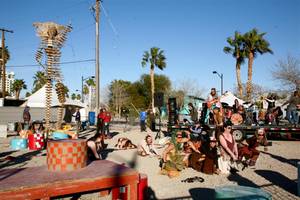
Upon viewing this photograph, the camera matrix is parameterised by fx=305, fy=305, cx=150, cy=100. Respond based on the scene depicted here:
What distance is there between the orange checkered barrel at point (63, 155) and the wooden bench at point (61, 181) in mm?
125

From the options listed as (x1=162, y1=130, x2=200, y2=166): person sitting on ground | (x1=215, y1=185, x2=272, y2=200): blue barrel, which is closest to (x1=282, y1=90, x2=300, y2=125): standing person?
(x1=162, y1=130, x2=200, y2=166): person sitting on ground

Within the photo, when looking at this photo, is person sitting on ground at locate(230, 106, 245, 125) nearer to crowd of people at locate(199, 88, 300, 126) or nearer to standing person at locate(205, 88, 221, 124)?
crowd of people at locate(199, 88, 300, 126)

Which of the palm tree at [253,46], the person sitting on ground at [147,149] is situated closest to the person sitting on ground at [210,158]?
Answer: the person sitting on ground at [147,149]

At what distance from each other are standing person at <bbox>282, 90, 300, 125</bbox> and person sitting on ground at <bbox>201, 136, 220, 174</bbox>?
8.06m

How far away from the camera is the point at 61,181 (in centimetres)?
399

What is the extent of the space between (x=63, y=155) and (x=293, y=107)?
13.8m

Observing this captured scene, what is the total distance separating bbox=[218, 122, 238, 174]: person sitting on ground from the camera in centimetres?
809

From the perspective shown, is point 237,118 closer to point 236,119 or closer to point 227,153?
point 236,119

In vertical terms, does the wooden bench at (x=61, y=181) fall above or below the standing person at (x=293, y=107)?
below

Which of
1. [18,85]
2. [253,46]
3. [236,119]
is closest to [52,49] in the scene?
[236,119]

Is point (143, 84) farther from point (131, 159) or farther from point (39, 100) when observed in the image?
point (131, 159)

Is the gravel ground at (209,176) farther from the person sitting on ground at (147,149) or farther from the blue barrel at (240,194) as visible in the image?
the blue barrel at (240,194)

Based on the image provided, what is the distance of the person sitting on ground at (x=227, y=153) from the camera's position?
26.5 ft

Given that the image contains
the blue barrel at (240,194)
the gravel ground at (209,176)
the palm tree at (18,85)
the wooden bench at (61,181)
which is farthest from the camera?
the palm tree at (18,85)
